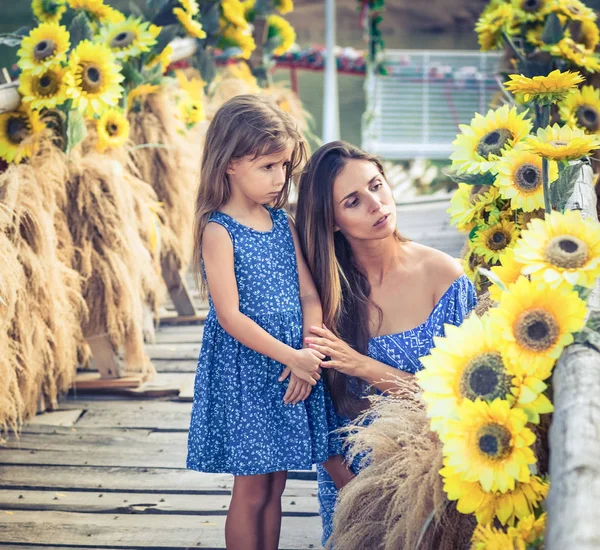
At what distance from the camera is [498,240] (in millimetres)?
1876

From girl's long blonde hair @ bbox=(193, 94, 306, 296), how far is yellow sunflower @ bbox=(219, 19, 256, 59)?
7.69 feet

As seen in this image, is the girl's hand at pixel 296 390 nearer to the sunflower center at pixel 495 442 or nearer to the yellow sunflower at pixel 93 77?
the sunflower center at pixel 495 442

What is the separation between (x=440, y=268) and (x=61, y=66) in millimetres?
1538

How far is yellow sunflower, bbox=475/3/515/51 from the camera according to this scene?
310cm

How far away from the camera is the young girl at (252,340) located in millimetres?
1793

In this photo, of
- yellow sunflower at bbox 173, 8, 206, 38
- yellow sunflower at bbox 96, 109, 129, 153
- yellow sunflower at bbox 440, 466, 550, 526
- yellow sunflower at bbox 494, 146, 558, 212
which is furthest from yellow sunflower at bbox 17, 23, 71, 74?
yellow sunflower at bbox 440, 466, 550, 526

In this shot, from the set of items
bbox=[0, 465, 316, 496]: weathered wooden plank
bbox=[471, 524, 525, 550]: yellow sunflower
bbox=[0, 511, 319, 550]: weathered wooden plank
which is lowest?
bbox=[0, 465, 316, 496]: weathered wooden plank

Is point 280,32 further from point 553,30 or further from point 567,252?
point 567,252

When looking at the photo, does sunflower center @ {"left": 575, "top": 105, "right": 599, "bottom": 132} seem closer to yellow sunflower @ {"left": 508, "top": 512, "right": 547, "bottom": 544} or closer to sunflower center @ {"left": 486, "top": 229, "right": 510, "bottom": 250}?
sunflower center @ {"left": 486, "top": 229, "right": 510, "bottom": 250}

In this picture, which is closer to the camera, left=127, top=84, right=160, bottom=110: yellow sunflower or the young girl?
the young girl

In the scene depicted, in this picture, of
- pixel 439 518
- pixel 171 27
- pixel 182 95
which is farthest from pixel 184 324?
pixel 439 518

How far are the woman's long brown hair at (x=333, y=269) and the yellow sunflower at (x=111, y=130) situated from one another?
1.28 m

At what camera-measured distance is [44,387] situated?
2.79 metres

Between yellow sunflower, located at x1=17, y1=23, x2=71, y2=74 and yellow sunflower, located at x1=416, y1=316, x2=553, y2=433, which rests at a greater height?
yellow sunflower, located at x1=17, y1=23, x2=71, y2=74
